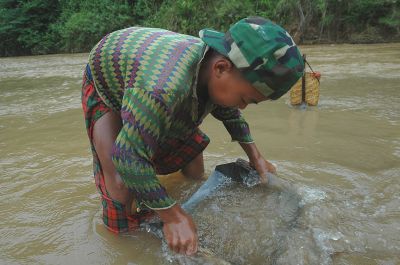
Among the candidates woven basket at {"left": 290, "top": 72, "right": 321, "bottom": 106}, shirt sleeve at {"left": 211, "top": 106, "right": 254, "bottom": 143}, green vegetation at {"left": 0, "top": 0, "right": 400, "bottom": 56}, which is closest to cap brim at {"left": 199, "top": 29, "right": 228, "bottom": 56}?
shirt sleeve at {"left": 211, "top": 106, "right": 254, "bottom": 143}

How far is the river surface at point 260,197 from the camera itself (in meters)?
1.65

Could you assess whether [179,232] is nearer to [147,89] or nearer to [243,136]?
[147,89]

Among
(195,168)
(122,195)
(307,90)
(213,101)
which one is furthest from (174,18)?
(213,101)

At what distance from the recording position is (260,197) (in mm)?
1937

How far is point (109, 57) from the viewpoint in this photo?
1.58 meters

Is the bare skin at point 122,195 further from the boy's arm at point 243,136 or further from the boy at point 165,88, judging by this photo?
the boy's arm at point 243,136

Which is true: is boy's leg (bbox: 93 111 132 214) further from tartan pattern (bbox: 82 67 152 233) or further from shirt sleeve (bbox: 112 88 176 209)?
Result: shirt sleeve (bbox: 112 88 176 209)

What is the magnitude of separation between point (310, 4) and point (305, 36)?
0.99 m

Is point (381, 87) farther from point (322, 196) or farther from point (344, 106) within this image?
point (322, 196)

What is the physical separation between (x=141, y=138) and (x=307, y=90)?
9.34 ft

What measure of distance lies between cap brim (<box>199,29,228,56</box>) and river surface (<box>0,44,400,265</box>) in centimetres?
78

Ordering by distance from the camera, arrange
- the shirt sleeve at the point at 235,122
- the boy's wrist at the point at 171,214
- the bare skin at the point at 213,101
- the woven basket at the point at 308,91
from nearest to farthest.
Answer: the bare skin at the point at 213,101 < the boy's wrist at the point at 171,214 < the shirt sleeve at the point at 235,122 < the woven basket at the point at 308,91

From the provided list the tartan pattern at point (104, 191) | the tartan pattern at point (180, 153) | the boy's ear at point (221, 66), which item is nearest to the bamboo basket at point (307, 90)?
the tartan pattern at point (180, 153)

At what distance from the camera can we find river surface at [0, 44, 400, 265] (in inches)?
64.9
